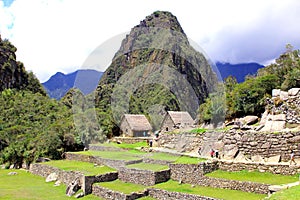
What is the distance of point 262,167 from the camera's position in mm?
11211

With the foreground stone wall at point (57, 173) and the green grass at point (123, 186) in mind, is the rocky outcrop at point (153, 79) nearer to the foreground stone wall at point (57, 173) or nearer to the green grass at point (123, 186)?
the foreground stone wall at point (57, 173)

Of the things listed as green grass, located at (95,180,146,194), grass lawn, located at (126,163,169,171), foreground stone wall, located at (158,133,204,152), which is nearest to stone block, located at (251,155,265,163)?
foreground stone wall, located at (158,133,204,152)

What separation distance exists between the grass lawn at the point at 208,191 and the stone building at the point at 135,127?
1340 centimetres

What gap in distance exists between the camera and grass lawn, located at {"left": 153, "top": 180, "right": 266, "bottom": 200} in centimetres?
994

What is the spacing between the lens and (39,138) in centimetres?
2308

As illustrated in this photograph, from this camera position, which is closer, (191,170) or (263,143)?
(263,143)

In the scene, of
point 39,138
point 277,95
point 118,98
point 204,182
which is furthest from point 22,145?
point 277,95

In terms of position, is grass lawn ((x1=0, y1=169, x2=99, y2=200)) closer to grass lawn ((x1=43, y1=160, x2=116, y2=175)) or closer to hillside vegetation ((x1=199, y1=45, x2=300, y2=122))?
grass lawn ((x1=43, y1=160, x2=116, y2=175))

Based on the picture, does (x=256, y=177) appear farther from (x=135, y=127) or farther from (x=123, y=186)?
(x=135, y=127)

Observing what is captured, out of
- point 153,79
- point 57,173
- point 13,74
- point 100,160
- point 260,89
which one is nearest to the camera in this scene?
point 100,160

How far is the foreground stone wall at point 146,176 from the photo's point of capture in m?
12.8

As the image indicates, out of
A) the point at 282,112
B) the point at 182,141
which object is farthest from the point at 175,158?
the point at 282,112

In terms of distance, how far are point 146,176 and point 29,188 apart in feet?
20.4

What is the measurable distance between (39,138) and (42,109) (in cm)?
975
